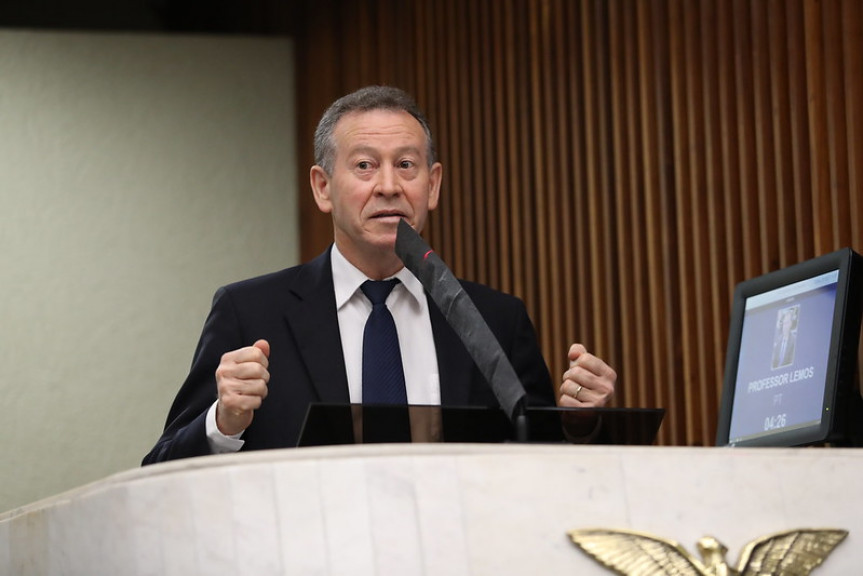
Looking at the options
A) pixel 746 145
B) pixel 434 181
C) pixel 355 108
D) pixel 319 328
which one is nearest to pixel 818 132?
pixel 746 145

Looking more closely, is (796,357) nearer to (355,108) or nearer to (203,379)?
(355,108)

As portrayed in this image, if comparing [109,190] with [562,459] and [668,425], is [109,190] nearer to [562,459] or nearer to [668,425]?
[668,425]

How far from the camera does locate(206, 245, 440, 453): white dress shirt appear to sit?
→ 9.27ft

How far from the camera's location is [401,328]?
9.59ft

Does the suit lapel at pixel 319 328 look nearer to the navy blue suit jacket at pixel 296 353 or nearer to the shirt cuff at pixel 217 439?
the navy blue suit jacket at pixel 296 353

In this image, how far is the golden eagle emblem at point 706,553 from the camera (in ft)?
5.31

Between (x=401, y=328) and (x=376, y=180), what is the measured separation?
319mm

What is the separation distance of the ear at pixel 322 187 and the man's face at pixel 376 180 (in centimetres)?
1

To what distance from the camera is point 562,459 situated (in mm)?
1649

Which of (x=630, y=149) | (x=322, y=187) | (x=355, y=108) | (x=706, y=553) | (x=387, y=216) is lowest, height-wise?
(x=706, y=553)

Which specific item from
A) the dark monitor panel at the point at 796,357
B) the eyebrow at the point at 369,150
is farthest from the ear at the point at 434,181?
the dark monitor panel at the point at 796,357

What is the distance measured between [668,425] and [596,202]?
79cm

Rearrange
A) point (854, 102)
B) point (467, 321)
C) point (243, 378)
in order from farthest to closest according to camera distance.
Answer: point (854, 102)
point (243, 378)
point (467, 321)

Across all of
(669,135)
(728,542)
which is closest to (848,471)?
(728,542)
